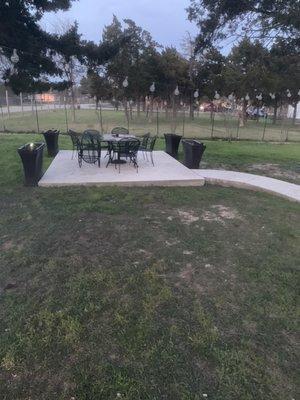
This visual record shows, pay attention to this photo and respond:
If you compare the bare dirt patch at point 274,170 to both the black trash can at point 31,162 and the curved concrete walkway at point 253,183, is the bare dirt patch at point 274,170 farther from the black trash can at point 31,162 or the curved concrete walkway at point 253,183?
the black trash can at point 31,162

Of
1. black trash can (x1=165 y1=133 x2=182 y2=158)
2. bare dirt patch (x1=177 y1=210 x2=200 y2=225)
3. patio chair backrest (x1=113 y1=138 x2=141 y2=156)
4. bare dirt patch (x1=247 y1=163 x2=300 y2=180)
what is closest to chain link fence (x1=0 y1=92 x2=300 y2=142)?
black trash can (x1=165 y1=133 x2=182 y2=158)

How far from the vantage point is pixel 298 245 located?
467cm

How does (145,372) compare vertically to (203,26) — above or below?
below

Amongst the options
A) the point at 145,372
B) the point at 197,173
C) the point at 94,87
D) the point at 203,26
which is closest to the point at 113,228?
the point at 145,372

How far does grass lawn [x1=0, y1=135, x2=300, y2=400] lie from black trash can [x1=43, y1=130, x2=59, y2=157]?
442 cm

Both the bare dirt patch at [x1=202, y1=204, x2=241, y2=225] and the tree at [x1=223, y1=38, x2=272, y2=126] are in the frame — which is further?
the tree at [x1=223, y1=38, x2=272, y2=126]

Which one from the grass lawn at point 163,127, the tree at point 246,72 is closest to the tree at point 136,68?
the grass lawn at point 163,127

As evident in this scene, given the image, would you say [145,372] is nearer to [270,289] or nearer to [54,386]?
[54,386]

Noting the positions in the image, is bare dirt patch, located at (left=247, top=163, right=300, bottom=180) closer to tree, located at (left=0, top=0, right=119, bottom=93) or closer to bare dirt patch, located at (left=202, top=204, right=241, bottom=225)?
bare dirt patch, located at (left=202, top=204, right=241, bottom=225)

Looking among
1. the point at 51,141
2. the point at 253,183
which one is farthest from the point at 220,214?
the point at 51,141

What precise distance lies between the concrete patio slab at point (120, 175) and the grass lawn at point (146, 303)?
1407 millimetres

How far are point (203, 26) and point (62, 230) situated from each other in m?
8.41

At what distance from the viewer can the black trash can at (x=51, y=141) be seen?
9953mm

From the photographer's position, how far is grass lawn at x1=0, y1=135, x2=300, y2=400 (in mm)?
2473
